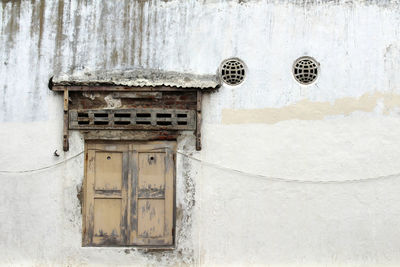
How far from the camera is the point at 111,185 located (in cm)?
766

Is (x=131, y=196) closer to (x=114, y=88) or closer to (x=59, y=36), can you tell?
(x=114, y=88)

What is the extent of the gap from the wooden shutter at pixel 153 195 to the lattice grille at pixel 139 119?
11.7 inches

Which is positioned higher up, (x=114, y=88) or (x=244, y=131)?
(x=114, y=88)

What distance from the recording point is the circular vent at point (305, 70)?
25.0 feet

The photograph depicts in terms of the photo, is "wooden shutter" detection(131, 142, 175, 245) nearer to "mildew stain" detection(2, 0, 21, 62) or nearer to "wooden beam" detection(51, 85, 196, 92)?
"wooden beam" detection(51, 85, 196, 92)

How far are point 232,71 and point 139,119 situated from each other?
1454 mm

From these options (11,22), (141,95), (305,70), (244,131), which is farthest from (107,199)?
(305,70)

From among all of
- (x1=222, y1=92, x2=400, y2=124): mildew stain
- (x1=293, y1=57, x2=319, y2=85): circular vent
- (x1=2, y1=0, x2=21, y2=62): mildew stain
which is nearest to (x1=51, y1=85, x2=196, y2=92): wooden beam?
(x1=2, y1=0, x2=21, y2=62): mildew stain

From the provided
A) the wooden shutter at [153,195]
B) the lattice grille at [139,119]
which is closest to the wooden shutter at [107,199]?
the wooden shutter at [153,195]

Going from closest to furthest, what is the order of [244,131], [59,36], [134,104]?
[244,131] → [134,104] → [59,36]

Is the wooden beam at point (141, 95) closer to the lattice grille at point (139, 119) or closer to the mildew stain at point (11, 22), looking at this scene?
the lattice grille at point (139, 119)

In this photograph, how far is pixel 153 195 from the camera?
25.0ft

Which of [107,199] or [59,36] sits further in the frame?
[59,36]

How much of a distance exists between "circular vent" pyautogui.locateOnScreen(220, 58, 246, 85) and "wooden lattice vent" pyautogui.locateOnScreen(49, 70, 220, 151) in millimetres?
158
